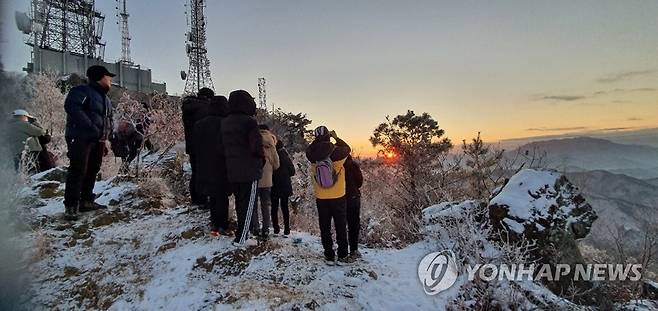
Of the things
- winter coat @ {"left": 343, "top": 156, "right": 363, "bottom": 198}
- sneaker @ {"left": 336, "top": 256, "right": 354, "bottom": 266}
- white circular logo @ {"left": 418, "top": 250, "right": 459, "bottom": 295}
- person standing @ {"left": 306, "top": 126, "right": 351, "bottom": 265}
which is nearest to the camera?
white circular logo @ {"left": 418, "top": 250, "right": 459, "bottom": 295}

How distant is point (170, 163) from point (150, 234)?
392 cm

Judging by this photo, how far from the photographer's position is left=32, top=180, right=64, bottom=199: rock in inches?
275

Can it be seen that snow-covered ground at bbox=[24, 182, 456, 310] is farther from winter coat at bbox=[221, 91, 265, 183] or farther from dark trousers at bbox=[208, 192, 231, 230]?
winter coat at bbox=[221, 91, 265, 183]

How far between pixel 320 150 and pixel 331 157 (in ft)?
0.71

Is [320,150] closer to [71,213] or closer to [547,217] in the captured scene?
[547,217]

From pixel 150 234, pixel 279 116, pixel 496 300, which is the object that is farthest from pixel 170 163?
pixel 279 116

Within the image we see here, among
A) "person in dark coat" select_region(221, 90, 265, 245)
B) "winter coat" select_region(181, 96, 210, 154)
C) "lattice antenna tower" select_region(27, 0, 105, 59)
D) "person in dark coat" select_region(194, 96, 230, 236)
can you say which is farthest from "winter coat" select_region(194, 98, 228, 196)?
"lattice antenna tower" select_region(27, 0, 105, 59)

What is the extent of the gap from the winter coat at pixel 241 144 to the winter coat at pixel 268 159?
0.48 meters

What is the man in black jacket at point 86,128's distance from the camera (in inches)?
204

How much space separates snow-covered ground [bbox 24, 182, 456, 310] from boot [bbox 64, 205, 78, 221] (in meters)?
0.14

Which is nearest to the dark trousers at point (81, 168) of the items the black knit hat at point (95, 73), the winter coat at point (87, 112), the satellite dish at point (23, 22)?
the winter coat at point (87, 112)

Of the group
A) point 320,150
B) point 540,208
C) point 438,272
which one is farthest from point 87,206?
point 540,208

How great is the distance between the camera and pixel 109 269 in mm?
5094

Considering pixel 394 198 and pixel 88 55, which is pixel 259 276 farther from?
pixel 88 55
